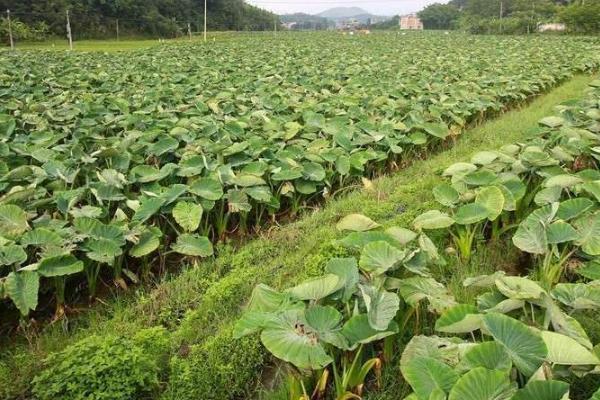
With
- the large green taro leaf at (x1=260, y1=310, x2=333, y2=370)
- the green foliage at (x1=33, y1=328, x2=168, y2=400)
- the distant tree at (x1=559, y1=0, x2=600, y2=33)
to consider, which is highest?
the distant tree at (x1=559, y1=0, x2=600, y2=33)

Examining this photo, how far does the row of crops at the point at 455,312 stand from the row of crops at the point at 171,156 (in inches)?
45.8

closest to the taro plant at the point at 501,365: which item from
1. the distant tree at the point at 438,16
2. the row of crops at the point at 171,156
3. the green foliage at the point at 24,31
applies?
the row of crops at the point at 171,156

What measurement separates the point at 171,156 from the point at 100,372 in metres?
2.85

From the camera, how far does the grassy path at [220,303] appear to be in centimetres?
226

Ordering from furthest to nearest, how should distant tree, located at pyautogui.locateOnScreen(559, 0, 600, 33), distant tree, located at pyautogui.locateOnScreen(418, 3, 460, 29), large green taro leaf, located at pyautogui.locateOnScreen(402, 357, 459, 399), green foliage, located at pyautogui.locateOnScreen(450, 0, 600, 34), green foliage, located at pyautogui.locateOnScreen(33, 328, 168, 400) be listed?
1. distant tree, located at pyautogui.locateOnScreen(418, 3, 460, 29)
2. green foliage, located at pyautogui.locateOnScreen(450, 0, 600, 34)
3. distant tree, located at pyautogui.locateOnScreen(559, 0, 600, 33)
4. green foliage, located at pyautogui.locateOnScreen(33, 328, 168, 400)
5. large green taro leaf, located at pyautogui.locateOnScreen(402, 357, 459, 399)

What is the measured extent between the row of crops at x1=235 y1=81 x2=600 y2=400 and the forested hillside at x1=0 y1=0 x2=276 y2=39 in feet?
89.3

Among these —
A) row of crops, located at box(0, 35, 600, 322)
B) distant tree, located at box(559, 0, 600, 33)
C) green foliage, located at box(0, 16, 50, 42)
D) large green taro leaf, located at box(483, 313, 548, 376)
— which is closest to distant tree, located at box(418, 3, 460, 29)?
distant tree, located at box(559, 0, 600, 33)

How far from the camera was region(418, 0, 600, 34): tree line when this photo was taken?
114 feet

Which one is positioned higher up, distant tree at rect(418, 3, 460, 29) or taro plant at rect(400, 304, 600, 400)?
distant tree at rect(418, 3, 460, 29)

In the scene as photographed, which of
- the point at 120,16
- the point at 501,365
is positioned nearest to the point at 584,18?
the point at 120,16

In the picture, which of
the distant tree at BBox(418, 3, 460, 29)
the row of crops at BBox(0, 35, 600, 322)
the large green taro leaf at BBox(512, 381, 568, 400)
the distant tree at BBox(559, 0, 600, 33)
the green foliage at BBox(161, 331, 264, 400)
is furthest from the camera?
the distant tree at BBox(418, 3, 460, 29)

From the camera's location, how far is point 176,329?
2.68 metres

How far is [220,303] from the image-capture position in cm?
283

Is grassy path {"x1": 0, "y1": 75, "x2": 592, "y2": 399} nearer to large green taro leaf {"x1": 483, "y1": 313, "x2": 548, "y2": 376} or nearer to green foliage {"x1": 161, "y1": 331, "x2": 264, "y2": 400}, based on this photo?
green foliage {"x1": 161, "y1": 331, "x2": 264, "y2": 400}
